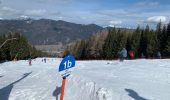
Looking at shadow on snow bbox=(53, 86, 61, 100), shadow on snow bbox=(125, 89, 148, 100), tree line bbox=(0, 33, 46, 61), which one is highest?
shadow on snow bbox=(125, 89, 148, 100)

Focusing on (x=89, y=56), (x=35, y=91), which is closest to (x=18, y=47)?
(x=89, y=56)

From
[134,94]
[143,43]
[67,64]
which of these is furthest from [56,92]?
[143,43]

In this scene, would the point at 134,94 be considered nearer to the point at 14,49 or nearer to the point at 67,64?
the point at 67,64

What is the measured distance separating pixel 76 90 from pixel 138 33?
96.6 metres

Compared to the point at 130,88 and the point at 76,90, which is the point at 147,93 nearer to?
the point at 130,88

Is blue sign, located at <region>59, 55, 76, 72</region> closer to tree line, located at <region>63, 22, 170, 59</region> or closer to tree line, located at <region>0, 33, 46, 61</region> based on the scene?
tree line, located at <region>63, 22, 170, 59</region>

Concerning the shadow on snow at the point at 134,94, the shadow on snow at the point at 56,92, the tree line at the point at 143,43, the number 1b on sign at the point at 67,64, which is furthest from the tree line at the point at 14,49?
the number 1b on sign at the point at 67,64

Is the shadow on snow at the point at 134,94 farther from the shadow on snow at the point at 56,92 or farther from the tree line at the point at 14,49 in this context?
the tree line at the point at 14,49

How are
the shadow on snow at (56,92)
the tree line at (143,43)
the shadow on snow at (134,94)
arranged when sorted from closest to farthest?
the shadow on snow at (134,94)
the shadow on snow at (56,92)
the tree line at (143,43)

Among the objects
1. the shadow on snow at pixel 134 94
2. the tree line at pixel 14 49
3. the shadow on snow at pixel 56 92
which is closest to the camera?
the shadow on snow at pixel 134 94

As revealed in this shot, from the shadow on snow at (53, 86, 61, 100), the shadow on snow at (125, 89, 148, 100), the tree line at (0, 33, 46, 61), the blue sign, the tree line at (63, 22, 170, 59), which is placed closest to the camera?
the blue sign

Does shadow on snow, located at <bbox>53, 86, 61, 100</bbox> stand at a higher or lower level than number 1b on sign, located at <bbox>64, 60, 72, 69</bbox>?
lower

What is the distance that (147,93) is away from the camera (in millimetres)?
14859

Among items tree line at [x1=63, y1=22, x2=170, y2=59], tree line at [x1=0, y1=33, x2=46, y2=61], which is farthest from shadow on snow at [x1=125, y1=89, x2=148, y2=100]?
tree line at [x1=0, y1=33, x2=46, y2=61]
